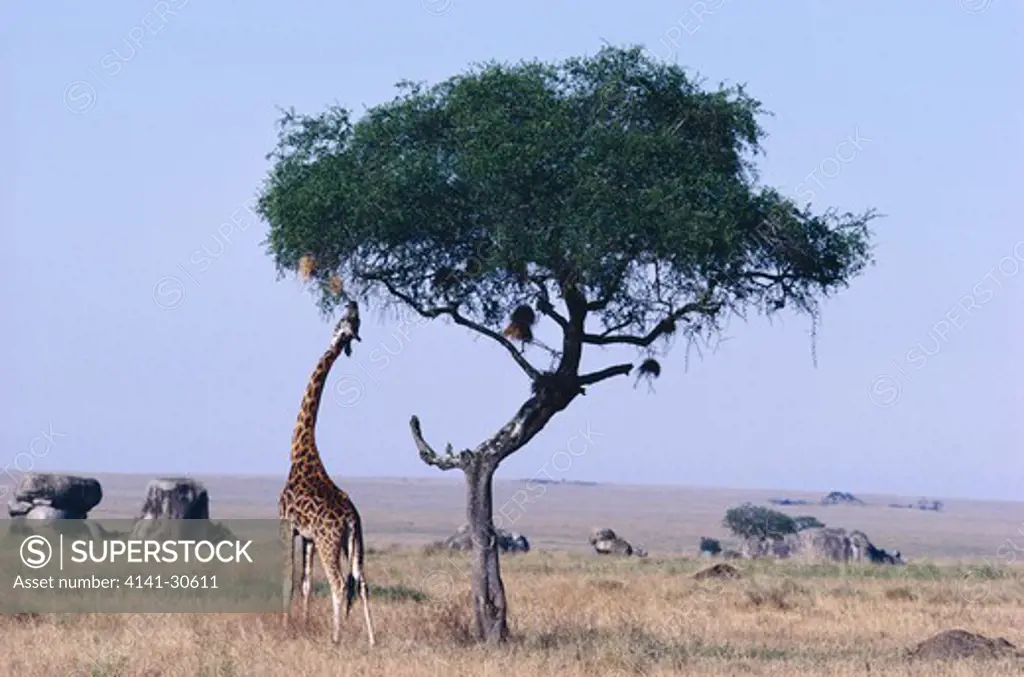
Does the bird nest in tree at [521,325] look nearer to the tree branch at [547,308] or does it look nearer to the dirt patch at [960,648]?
the tree branch at [547,308]

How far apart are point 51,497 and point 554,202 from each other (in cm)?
2948

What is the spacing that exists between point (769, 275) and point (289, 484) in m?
7.25

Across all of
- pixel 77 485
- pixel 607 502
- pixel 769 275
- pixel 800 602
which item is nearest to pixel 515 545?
pixel 77 485

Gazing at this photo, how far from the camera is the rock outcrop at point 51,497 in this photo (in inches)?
1917

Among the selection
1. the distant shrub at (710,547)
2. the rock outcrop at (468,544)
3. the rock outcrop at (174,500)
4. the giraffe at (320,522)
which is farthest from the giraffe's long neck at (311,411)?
the distant shrub at (710,547)

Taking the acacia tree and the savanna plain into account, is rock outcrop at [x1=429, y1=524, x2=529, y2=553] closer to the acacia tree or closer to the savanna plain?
the savanna plain

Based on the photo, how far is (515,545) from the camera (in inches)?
2408

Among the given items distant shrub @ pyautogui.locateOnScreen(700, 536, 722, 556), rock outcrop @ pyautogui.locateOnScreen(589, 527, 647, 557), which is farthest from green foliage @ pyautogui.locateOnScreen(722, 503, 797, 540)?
rock outcrop @ pyautogui.locateOnScreen(589, 527, 647, 557)

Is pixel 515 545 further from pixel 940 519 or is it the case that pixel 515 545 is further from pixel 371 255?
pixel 940 519

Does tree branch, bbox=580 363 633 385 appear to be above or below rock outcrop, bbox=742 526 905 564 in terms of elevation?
above

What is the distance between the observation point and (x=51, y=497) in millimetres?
48750

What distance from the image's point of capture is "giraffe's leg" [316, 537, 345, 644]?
21922 millimetres

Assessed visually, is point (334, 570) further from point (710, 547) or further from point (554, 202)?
point (710, 547)

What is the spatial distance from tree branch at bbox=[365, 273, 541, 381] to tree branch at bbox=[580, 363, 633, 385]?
2.16 ft
